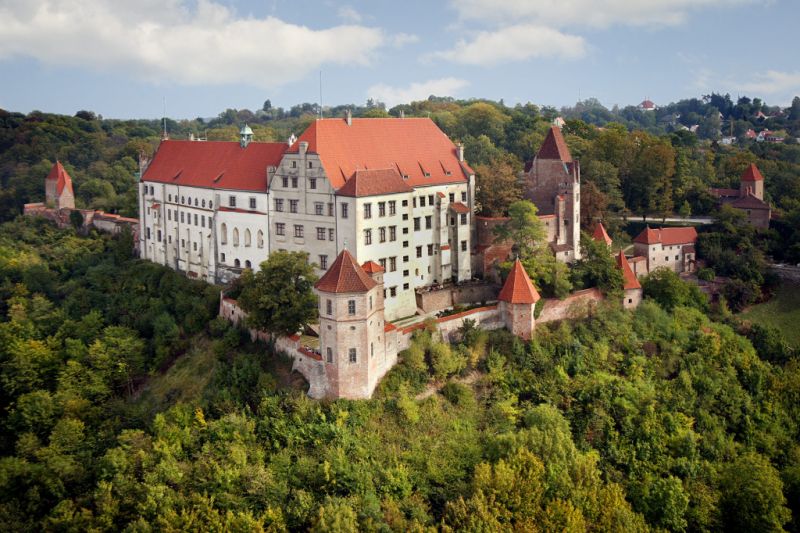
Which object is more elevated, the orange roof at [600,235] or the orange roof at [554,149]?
the orange roof at [554,149]

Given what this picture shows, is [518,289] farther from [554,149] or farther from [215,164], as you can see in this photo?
[215,164]

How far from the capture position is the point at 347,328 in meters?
42.0

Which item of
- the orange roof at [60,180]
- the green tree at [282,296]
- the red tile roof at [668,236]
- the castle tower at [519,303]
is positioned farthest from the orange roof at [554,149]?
the orange roof at [60,180]

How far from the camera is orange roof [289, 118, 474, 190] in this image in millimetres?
52031

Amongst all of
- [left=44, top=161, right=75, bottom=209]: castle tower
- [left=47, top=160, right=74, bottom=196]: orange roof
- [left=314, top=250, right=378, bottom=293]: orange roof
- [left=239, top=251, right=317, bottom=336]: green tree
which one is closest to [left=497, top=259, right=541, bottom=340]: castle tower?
[left=314, top=250, right=378, bottom=293]: orange roof

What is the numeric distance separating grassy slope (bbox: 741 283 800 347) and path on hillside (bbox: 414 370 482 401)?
26.3 metres

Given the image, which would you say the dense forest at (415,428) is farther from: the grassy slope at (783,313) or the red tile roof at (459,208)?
the red tile roof at (459,208)

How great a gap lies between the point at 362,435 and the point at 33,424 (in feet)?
69.4

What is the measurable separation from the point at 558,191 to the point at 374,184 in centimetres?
1673

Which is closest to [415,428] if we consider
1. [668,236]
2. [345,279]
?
[345,279]

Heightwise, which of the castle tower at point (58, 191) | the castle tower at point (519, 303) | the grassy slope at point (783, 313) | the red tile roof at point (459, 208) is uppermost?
the castle tower at point (58, 191)

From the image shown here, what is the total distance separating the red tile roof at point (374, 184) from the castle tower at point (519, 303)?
9.18 m

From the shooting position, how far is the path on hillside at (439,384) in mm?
45019

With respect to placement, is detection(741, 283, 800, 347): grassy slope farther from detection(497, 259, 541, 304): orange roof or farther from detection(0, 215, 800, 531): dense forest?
detection(497, 259, 541, 304): orange roof
